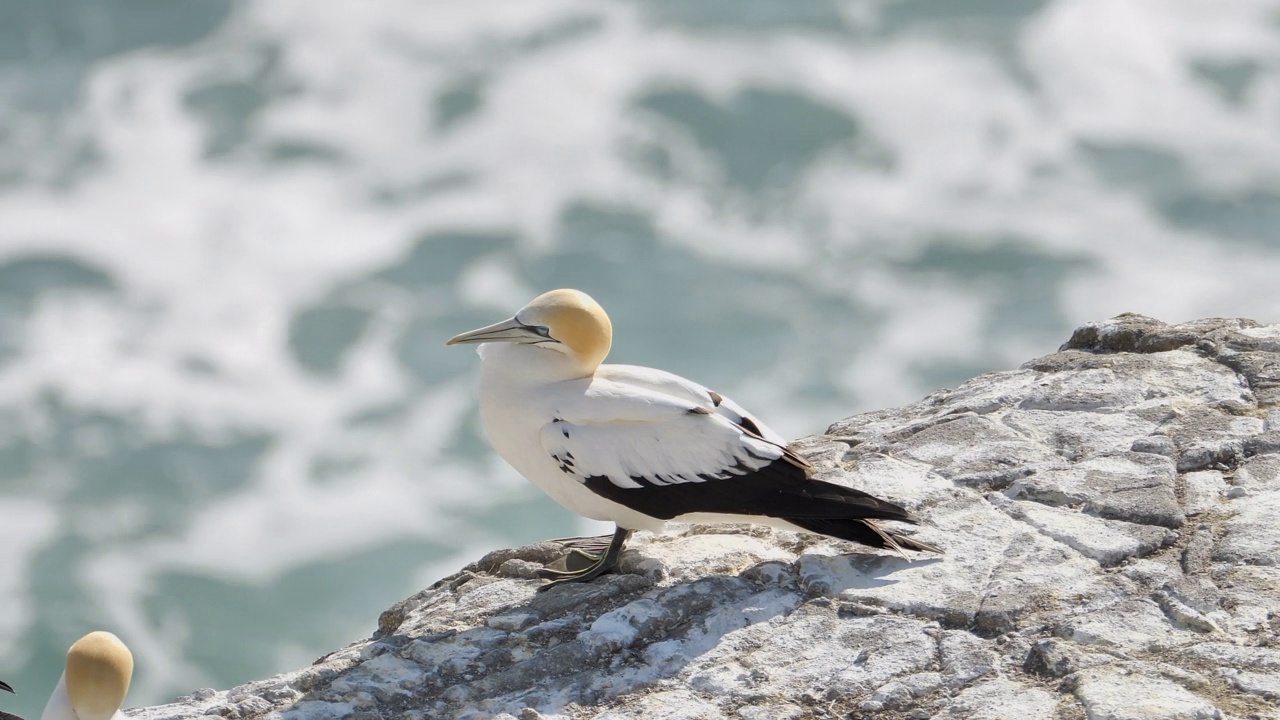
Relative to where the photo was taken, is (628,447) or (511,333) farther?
(511,333)

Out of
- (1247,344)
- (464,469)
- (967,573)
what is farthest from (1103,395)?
(464,469)

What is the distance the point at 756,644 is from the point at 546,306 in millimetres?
1389

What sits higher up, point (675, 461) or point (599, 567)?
point (675, 461)

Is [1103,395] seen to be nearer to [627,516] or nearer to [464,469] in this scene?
[627,516]

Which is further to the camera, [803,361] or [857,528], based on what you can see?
[803,361]

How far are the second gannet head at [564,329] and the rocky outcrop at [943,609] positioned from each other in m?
0.72

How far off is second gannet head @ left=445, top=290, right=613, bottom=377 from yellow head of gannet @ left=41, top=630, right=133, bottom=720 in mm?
1556

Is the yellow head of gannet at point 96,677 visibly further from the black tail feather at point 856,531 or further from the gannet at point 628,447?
the black tail feather at point 856,531

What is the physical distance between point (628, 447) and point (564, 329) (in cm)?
47

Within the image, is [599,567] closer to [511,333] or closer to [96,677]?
[511,333]

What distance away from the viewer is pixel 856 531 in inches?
216

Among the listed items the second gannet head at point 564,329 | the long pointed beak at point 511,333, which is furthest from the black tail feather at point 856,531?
the long pointed beak at point 511,333

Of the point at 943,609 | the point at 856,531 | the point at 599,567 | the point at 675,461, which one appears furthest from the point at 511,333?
the point at 943,609

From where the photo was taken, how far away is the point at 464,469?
17.4 m
